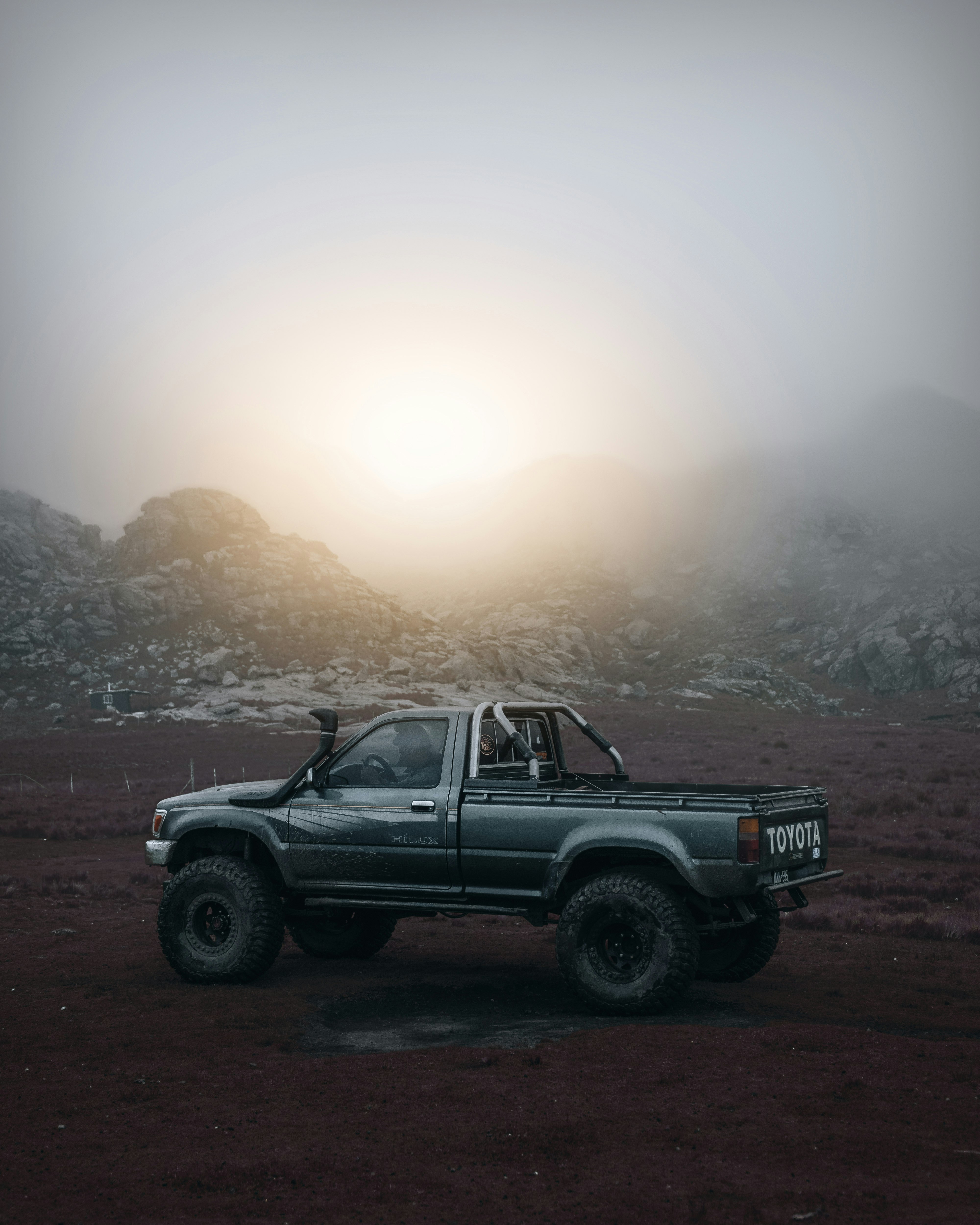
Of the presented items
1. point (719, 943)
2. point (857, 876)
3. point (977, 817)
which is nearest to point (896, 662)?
point (977, 817)

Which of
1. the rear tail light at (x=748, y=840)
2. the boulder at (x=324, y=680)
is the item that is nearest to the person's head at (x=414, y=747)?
the rear tail light at (x=748, y=840)

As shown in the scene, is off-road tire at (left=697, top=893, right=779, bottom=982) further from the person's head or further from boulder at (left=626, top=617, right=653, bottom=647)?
boulder at (left=626, top=617, right=653, bottom=647)

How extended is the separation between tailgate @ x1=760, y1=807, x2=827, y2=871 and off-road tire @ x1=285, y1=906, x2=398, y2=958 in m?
4.32

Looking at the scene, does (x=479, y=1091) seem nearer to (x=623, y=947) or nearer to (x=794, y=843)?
(x=623, y=947)

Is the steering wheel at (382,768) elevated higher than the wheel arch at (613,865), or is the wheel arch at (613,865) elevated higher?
the steering wheel at (382,768)

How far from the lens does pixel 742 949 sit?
9.01 meters

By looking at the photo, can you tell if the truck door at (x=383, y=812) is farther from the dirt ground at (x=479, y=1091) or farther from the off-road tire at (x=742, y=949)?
the off-road tire at (x=742, y=949)

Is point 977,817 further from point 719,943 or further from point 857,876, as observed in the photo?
point 719,943

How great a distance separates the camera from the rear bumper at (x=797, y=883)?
7.82m

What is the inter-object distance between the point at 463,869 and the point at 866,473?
473 ft

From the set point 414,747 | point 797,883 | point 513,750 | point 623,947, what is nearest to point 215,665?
point 513,750

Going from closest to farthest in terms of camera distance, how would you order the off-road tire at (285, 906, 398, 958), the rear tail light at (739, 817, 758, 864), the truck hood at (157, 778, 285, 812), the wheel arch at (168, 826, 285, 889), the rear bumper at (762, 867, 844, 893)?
1. the rear tail light at (739, 817, 758, 864)
2. the rear bumper at (762, 867, 844, 893)
3. the wheel arch at (168, 826, 285, 889)
4. the truck hood at (157, 778, 285, 812)
5. the off-road tire at (285, 906, 398, 958)

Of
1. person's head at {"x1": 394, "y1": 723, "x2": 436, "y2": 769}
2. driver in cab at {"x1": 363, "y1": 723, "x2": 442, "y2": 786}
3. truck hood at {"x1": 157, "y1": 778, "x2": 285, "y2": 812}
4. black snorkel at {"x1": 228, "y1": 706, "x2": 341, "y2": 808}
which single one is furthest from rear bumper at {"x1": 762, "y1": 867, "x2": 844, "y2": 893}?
truck hood at {"x1": 157, "y1": 778, "x2": 285, "y2": 812}

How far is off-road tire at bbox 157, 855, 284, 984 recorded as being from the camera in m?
9.03
